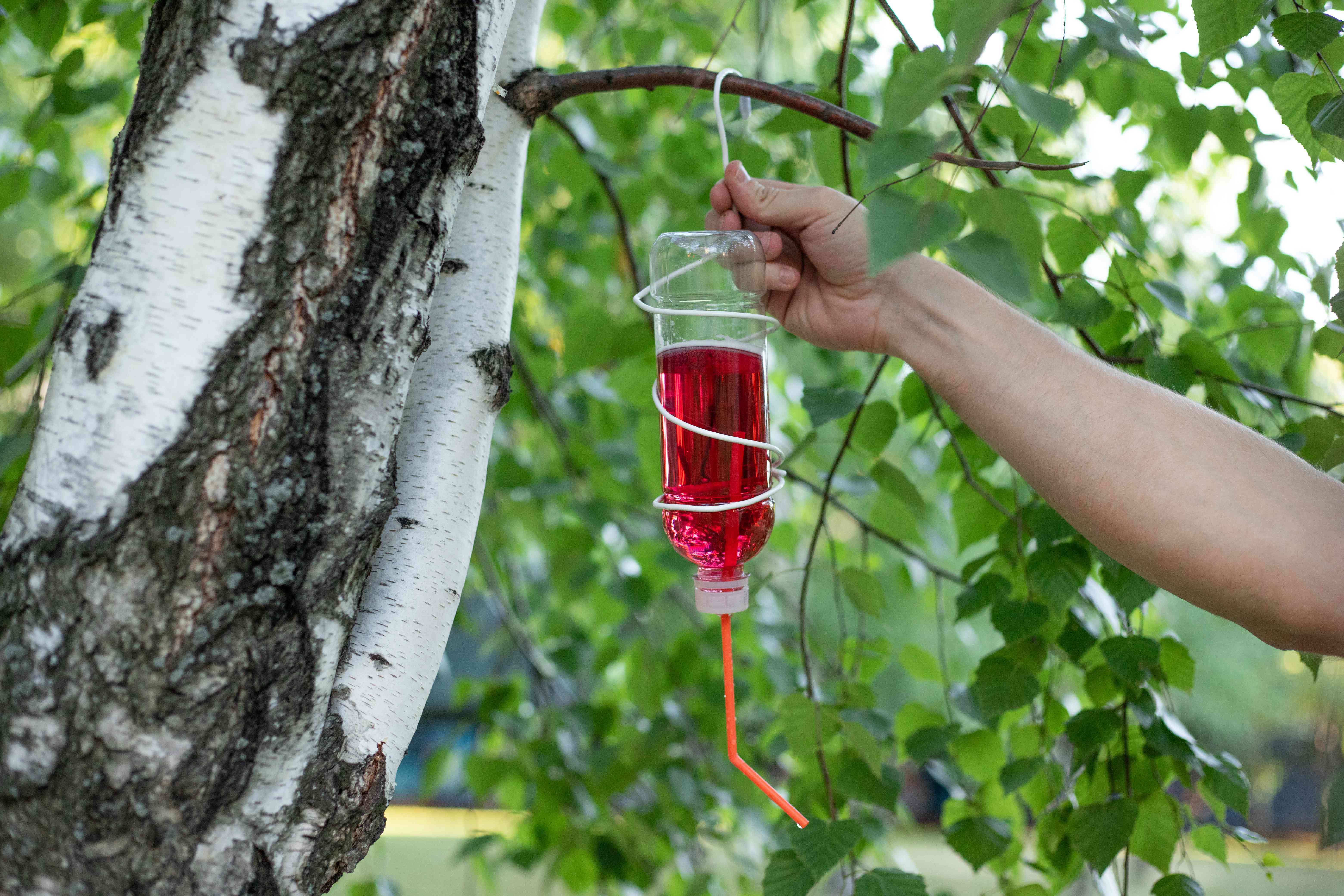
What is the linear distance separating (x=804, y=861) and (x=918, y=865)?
448 cm

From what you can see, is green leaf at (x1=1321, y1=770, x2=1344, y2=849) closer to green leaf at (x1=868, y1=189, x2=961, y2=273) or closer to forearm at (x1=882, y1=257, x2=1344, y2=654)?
forearm at (x1=882, y1=257, x2=1344, y2=654)

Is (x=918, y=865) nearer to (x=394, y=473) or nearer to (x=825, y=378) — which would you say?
(x=825, y=378)

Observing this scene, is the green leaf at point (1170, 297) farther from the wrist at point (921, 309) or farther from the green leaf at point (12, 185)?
the green leaf at point (12, 185)

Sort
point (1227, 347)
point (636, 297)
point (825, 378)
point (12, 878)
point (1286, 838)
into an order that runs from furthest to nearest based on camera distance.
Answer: point (1286, 838)
point (825, 378)
point (1227, 347)
point (636, 297)
point (12, 878)

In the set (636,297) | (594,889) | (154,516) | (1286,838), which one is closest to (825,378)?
(594,889)

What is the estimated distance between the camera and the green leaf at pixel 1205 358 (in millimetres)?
971

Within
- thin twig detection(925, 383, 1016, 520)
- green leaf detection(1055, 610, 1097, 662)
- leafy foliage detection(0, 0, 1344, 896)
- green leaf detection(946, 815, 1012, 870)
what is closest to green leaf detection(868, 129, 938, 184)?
leafy foliage detection(0, 0, 1344, 896)

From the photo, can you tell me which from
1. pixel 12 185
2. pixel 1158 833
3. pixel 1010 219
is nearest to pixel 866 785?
pixel 1158 833

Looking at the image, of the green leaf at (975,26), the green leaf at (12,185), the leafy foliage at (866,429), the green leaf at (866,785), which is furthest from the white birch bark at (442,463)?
the green leaf at (12,185)

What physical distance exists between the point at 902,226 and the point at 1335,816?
0.44 metres

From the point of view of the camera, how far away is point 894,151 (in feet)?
1.49

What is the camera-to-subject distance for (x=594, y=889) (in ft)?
6.54

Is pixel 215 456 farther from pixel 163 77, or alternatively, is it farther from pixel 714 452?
pixel 714 452

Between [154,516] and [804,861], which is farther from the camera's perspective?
[804,861]
